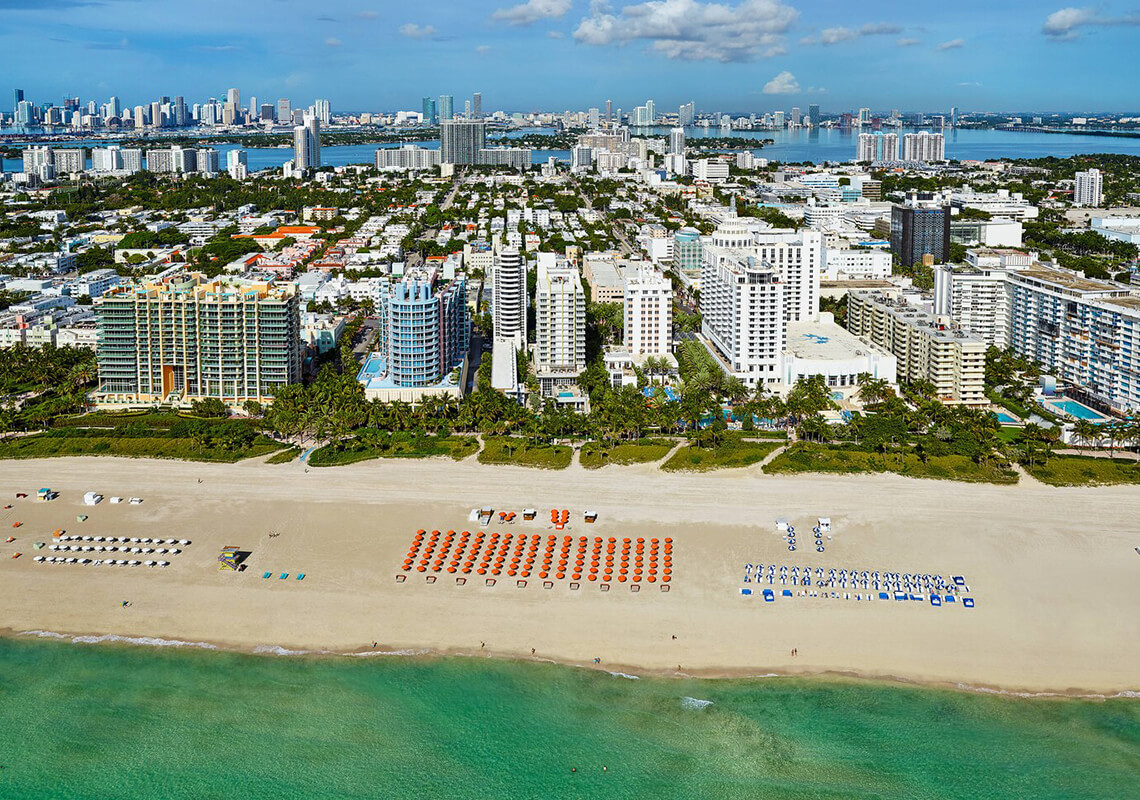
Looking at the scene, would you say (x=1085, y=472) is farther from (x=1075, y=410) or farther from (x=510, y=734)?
(x=510, y=734)

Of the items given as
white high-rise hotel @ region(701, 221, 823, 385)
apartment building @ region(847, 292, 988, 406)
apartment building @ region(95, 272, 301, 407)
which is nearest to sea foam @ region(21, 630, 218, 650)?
apartment building @ region(95, 272, 301, 407)

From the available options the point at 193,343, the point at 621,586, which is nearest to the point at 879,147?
the point at 193,343

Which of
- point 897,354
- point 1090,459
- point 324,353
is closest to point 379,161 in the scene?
point 324,353

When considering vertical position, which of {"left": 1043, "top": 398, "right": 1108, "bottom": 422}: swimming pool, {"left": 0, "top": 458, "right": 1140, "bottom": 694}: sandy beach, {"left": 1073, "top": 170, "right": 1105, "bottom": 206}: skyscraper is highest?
{"left": 1073, "top": 170, "right": 1105, "bottom": 206}: skyscraper

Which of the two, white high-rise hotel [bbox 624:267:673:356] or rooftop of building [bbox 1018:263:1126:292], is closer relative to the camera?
rooftop of building [bbox 1018:263:1126:292]

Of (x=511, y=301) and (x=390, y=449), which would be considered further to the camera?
(x=511, y=301)

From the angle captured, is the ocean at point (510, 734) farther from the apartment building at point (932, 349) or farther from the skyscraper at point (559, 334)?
the apartment building at point (932, 349)

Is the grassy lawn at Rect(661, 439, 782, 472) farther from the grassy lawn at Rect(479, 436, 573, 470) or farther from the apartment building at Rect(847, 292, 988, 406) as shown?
the apartment building at Rect(847, 292, 988, 406)
